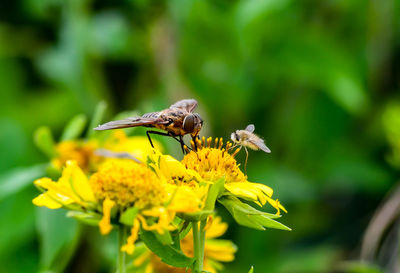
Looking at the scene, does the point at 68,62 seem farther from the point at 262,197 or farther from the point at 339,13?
the point at 262,197

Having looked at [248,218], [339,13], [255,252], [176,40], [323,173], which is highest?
[339,13]

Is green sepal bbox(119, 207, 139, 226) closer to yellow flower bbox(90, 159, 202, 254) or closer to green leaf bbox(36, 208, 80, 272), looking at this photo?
yellow flower bbox(90, 159, 202, 254)

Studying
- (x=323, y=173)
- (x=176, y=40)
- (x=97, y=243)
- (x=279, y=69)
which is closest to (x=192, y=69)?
(x=176, y=40)

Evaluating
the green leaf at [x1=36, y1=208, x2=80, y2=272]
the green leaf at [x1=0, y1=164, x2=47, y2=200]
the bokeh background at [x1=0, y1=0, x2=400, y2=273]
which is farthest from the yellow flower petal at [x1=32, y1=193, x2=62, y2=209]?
the bokeh background at [x1=0, y1=0, x2=400, y2=273]

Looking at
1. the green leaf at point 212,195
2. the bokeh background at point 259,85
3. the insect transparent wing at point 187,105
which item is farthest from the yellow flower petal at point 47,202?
the bokeh background at point 259,85

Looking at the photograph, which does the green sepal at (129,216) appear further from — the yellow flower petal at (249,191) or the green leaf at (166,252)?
the yellow flower petal at (249,191)
